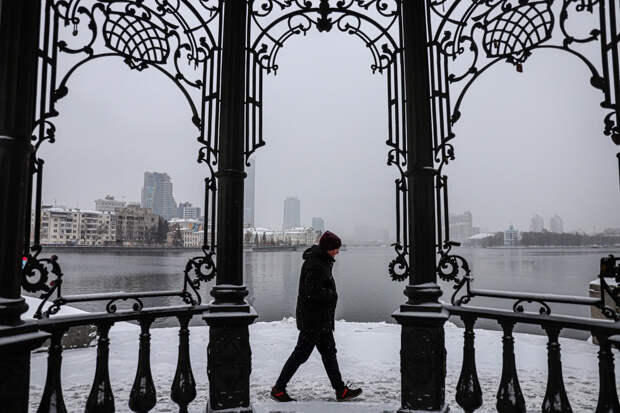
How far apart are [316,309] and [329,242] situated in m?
0.66

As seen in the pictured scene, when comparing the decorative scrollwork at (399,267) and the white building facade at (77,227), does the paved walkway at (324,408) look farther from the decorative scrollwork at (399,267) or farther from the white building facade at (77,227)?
the white building facade at (77,227)

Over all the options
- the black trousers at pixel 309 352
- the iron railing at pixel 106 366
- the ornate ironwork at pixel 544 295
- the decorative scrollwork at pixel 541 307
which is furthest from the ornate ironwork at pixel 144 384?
the decorative scrollwork at pixel 541 307

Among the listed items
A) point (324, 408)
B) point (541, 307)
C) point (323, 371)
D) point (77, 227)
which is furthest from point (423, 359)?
point (77, 227)

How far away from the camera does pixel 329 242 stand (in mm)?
3818

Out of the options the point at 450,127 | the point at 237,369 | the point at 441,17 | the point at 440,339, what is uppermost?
the point at 441,17

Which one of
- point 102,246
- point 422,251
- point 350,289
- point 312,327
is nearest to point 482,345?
point 312,327

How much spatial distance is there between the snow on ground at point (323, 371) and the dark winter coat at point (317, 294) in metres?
0.68

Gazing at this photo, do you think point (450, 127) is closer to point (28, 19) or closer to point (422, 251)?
point (422, 251)

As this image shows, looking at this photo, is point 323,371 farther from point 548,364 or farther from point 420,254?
point 548,364

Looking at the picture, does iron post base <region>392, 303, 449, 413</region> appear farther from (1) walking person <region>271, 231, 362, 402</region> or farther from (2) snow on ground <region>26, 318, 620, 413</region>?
(1) walking person <region>271, 231, 362, 402</region>

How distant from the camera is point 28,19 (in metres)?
2.27

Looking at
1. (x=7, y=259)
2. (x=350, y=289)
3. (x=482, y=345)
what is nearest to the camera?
(x=7, y=259)

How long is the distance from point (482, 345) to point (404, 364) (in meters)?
5.64

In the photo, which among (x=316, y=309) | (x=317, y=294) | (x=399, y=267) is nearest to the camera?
(x=399, y=267)
